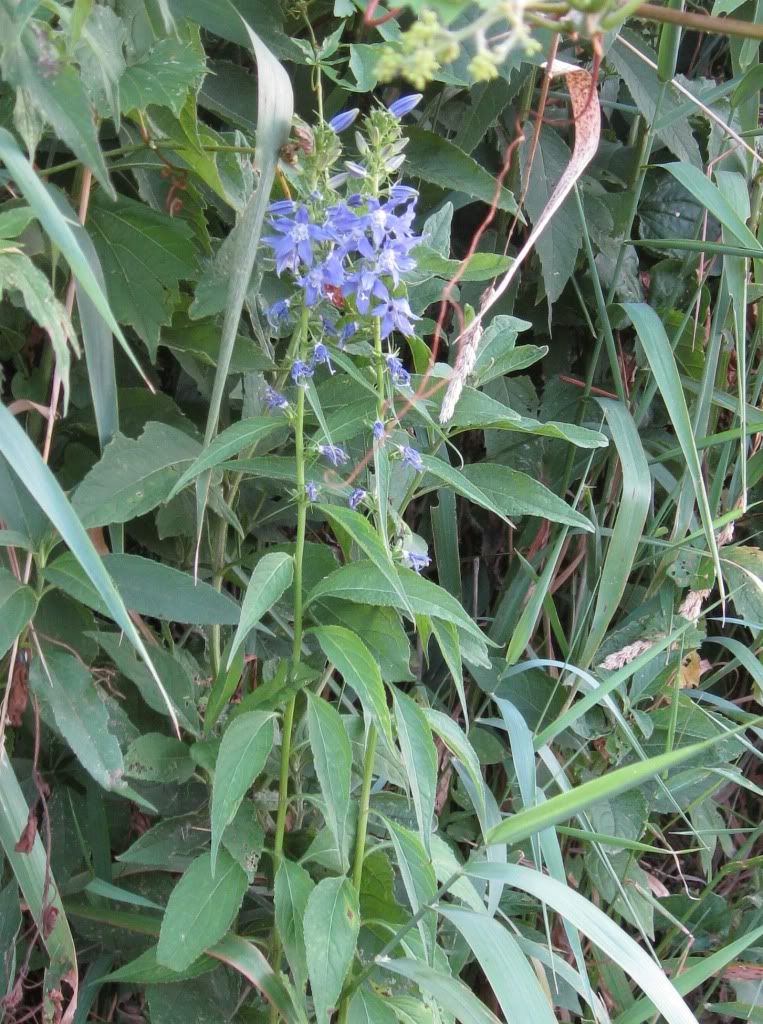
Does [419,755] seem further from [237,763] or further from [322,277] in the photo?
[322,277]

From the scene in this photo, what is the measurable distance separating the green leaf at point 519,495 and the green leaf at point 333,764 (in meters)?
0.22

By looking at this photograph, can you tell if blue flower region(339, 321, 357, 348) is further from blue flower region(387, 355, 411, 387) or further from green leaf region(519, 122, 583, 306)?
green leaf region(519, 122, 583, 306)

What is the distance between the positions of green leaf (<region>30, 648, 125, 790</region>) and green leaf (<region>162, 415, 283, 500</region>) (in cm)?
17

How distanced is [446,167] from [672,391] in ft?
1.08

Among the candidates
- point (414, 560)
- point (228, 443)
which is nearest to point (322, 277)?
point (228, 443)

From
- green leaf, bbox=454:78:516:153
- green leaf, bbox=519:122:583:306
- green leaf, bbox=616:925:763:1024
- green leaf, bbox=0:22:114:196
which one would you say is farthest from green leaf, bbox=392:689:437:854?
green leaf, bbox=454:78:516:153

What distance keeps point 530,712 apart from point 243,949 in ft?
1.54

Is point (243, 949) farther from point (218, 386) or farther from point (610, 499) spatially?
point (610, 499)

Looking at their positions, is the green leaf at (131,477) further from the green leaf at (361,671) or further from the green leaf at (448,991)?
the green leaf at (448,991)

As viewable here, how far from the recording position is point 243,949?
751 mm

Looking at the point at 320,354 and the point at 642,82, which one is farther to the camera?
the point at 642,82

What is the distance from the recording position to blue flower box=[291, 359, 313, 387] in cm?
66

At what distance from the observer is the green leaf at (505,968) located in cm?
66

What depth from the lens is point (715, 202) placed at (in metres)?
0.92
